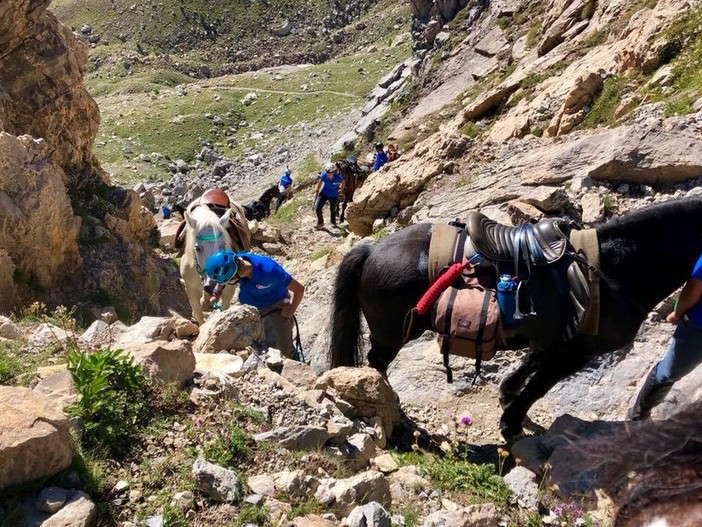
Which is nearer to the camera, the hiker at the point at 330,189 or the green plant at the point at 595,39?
the green plant at the point at 595,39

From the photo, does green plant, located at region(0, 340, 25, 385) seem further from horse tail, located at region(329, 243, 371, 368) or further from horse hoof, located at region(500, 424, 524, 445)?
horse hoof, located at region(500, 424, 524, 445)

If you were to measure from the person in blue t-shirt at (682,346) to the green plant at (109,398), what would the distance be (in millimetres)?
3665

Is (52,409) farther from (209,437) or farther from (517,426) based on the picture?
(517,426)

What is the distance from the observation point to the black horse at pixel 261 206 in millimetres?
15743

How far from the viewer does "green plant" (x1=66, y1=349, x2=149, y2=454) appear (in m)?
2.93

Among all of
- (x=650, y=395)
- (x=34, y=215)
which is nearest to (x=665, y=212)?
(x=650, y=395)

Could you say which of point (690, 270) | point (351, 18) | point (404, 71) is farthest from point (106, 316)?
point (351, 18)

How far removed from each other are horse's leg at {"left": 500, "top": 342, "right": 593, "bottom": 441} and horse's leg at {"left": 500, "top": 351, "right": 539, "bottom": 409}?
61mm

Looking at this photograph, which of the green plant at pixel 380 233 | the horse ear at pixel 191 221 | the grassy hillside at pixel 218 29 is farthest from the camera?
the grassy hillside at pixel 218 29

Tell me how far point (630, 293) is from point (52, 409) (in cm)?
400

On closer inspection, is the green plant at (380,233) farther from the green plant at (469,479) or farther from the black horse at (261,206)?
the green plant at (469,479)

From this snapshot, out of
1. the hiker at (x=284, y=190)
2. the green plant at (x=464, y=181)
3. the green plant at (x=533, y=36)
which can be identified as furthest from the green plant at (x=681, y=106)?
the hiker at (x=284, y=190)

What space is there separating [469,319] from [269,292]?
7.56 ft

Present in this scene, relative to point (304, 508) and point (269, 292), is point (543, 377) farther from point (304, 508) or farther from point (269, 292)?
point (269, 292)
